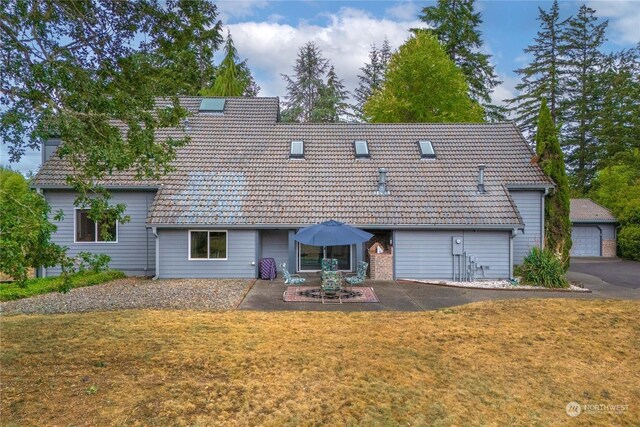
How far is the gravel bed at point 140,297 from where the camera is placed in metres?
9.33

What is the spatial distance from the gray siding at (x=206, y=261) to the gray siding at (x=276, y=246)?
972 mm

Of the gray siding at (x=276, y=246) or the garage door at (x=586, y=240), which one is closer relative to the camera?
the gray siding at (x=276, y=246)

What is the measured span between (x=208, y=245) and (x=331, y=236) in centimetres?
493

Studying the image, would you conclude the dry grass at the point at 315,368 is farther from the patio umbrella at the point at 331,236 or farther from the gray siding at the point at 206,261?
the gray siding at the point at 206,261

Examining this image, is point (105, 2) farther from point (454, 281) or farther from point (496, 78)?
point (496, 78)

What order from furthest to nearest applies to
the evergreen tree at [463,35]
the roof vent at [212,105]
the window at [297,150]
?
the evergreen tree at [463,35]
the roof vent at [212,105]
the window at [297,150]

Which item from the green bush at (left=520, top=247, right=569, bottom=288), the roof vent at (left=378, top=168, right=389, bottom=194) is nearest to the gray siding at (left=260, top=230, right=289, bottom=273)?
the roof vent at (left=378, top=168, right=389, bottom=194)

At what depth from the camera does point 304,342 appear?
6820 millimetres

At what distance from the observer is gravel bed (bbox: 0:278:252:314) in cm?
933

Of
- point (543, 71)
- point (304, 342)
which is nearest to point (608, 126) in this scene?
point (543, 71)

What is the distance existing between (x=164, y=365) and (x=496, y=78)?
30378mm

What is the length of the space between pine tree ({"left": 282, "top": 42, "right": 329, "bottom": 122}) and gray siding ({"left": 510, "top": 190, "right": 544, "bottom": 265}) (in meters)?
22.7

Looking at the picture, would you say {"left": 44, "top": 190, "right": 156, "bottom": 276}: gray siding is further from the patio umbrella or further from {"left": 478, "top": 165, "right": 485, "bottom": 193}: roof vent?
{"left": 478, "top": 165, "right": 485, "bottom": 193}: roof vent

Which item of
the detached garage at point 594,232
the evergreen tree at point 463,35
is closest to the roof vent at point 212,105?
the evergreen tree at point 463,35
